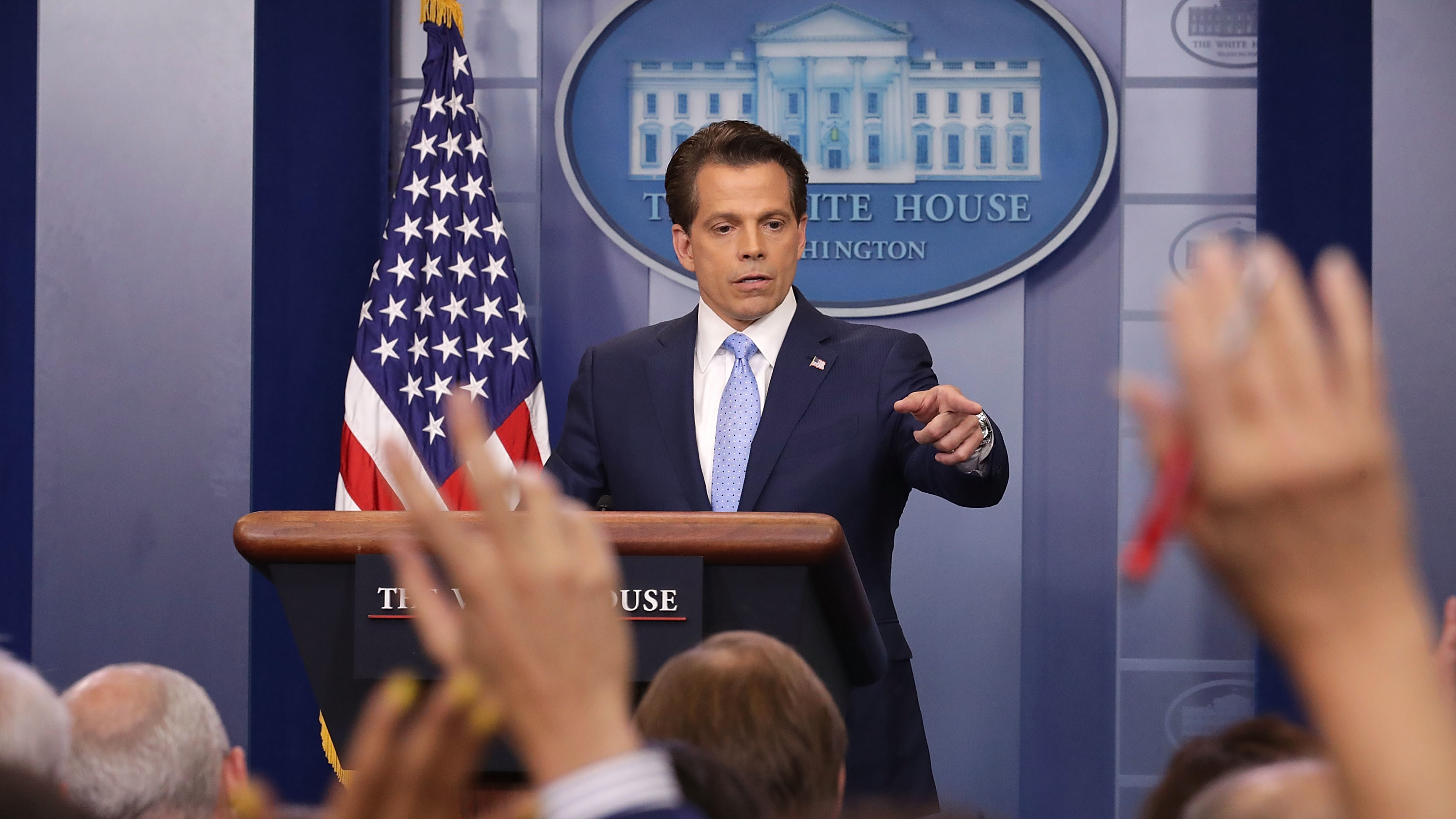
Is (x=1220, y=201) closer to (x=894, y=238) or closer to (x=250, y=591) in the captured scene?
(x=894, y=238)

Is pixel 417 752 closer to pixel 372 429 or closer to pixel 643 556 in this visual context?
pixel 643 556

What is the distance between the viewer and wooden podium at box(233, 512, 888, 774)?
1639mm

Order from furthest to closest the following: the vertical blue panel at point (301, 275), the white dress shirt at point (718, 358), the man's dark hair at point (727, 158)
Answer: the vertical blue panel at point (301, 275), the man's dark hair at point (727, 158), the white dress shirt at point (718, 358)

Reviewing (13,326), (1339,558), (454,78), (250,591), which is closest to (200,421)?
(250,591)

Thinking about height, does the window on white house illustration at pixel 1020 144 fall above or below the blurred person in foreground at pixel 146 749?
above

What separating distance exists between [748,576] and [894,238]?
2.46 meters

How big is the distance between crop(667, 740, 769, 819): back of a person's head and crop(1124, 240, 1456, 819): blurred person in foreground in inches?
15.3

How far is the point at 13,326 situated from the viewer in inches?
147

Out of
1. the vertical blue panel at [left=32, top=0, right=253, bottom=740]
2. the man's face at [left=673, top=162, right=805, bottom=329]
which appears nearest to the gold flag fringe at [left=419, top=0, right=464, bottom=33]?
the vertical blue panel at [left=32, top=0, right=253, bottom=740]

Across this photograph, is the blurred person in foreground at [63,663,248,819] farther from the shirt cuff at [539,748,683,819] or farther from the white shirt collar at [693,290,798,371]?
the white shirt collar at [693,290,798,371]

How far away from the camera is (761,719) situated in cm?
117

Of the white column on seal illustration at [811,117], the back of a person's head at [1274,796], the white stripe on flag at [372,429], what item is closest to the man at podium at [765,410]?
the white stripe on flag at [372,429]

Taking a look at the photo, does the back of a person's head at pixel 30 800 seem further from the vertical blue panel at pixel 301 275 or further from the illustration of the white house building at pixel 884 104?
the illustration of the white house building at pixel 884 104

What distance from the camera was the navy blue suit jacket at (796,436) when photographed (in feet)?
8.34
